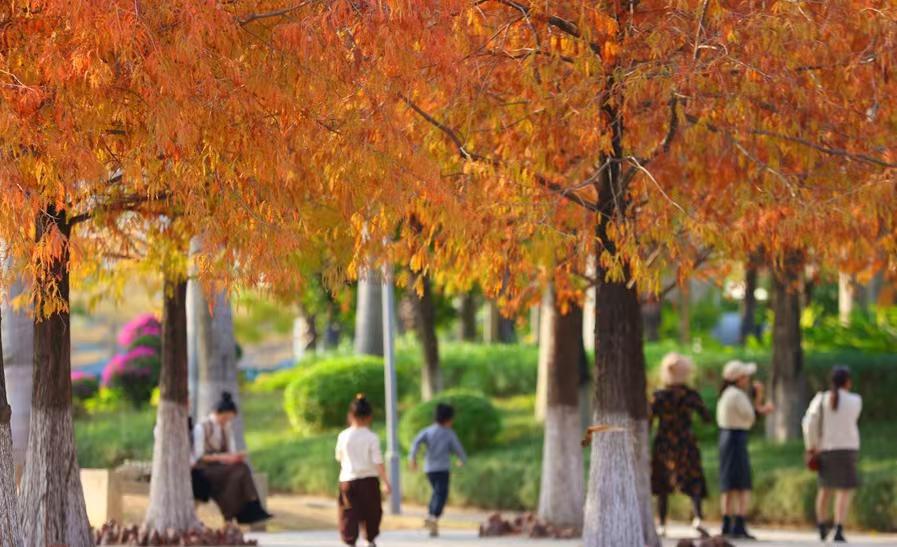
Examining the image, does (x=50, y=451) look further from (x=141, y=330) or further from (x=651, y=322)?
(x=651, y=322)

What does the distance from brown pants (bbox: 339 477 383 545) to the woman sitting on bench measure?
2653 millimetres

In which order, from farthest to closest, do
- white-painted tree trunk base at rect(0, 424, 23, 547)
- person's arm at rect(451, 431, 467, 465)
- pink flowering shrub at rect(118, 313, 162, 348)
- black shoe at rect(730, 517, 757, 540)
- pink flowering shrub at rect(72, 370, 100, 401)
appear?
pink flowering shrub at rect(72, 370, 100, 401) < pink flowering shrub at rect(118, 313, 162, 348) < person's arm at rect(451, 431, 467, 465) < black shoe at rect(730, 517, 757, 540) < white-painted tree trunk base at rect(0, 424, 23, 547)

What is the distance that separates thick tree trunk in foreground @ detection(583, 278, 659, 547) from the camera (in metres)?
13.5

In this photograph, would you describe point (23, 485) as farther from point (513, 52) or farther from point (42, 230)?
point (513, 52)

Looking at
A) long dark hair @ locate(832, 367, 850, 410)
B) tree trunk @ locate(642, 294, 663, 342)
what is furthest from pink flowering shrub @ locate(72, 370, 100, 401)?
long dark hair @ locate(832, 367, 850, 410)

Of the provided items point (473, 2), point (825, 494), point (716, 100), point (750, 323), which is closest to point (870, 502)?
point (825, 494)

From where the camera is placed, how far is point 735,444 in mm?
17016

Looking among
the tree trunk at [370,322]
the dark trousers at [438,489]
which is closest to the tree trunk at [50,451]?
the dark trousers at [438,489]

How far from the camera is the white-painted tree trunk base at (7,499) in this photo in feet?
36.1

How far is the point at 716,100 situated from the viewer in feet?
41.5

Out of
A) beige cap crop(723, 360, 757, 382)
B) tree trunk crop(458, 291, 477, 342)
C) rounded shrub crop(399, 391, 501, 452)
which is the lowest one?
rounded shrub crop(399, 391, 501, 452)

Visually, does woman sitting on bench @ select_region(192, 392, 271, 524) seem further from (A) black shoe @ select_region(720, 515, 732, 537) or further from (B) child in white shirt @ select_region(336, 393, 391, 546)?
(A) black shoe @ select_region(720, 515, 732, 537)

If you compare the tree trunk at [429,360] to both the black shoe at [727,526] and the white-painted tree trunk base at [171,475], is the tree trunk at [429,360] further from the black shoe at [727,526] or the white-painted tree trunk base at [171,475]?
the white-painted tree trunk base at [171,475]

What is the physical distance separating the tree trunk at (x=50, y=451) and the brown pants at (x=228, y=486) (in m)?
3.92
